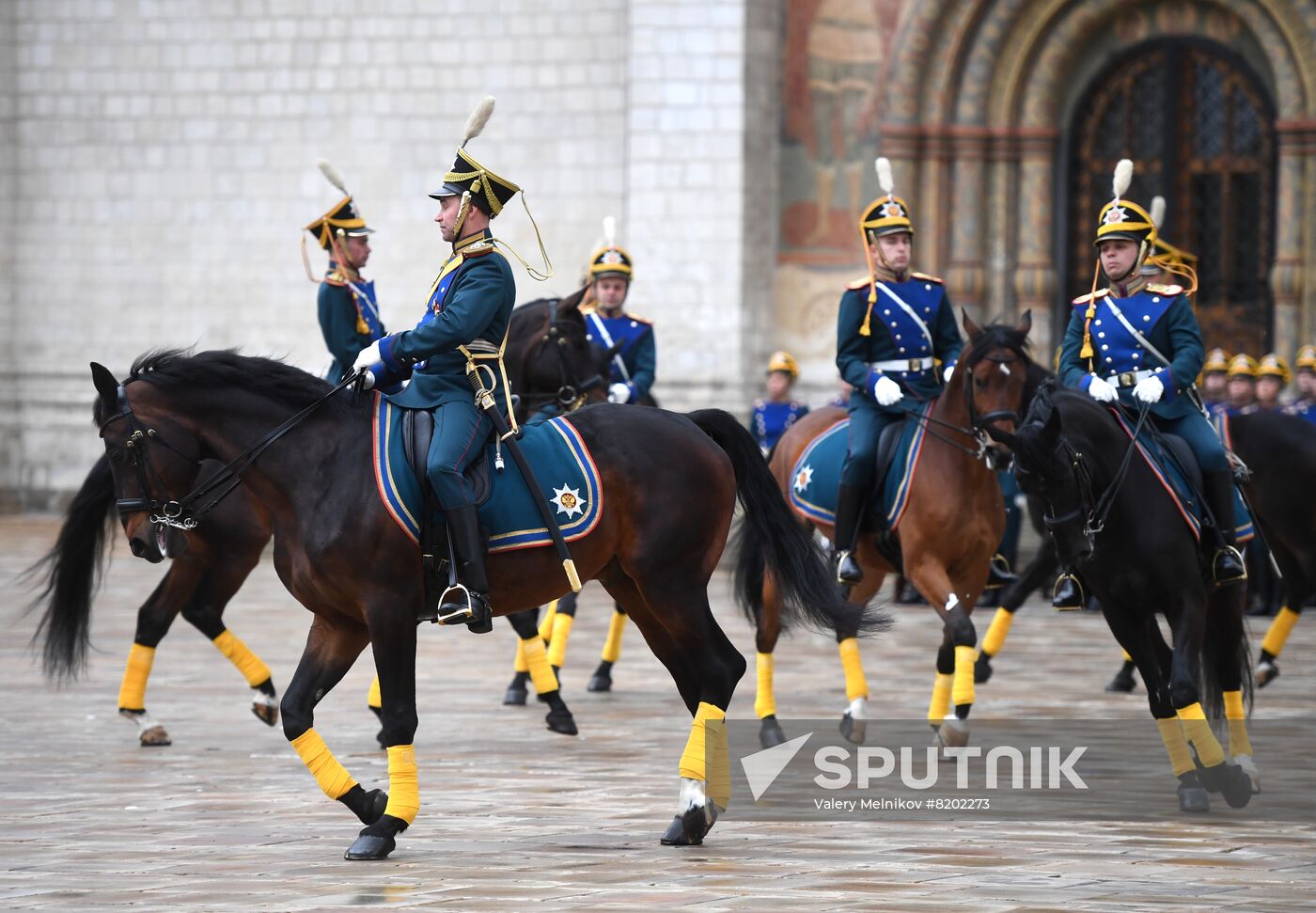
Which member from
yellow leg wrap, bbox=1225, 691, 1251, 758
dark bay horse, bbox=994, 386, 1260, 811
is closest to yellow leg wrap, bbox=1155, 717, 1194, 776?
dark bay horse, bbox=994, 386, 1260, 811

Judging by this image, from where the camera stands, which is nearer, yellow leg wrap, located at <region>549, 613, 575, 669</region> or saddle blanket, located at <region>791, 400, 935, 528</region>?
saddle blanket, located at <region>791, 400, 935, 528</region>

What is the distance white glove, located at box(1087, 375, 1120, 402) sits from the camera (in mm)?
9883

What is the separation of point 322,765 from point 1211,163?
15041 mm

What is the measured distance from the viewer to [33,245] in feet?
84.6

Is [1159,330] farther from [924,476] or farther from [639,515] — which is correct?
[639,515]

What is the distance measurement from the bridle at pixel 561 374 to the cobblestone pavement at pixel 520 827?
1.72 metres

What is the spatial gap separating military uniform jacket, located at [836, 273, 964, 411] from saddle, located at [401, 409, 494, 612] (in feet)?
12.5

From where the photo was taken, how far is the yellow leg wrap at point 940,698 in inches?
429

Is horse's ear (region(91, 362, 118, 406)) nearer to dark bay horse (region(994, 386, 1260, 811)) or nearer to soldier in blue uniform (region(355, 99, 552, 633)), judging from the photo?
soldier in blue uniform (region(355, 99, 552, 633))

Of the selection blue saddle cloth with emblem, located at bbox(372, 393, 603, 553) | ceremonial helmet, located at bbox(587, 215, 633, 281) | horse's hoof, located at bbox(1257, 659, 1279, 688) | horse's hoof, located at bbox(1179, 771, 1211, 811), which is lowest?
horse's hoof, located at bbox(1257, 659, 1279, 688)

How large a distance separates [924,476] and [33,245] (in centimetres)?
1710

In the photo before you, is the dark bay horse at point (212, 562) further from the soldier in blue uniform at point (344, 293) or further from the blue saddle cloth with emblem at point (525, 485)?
the blue saddle cloth with emblem at point (525, 485)

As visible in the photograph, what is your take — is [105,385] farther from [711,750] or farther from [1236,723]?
[1236,723]

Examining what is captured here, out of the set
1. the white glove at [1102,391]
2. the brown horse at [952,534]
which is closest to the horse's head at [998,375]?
the brown horse at [952,534]
